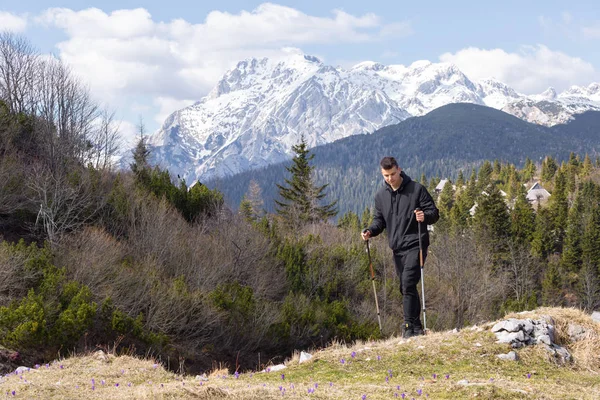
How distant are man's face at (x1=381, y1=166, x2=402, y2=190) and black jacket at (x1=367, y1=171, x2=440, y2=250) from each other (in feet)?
0.42

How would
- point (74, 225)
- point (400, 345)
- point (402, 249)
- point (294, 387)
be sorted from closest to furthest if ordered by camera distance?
point (294, 387) → point (400, 345) → point (402, 249) → point (74, 225)

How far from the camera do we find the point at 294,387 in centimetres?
622

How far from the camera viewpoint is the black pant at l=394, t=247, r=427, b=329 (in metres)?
8.57

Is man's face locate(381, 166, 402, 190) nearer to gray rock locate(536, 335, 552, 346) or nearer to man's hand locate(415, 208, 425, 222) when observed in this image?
man's hand locate(415, 208, 425, 222)

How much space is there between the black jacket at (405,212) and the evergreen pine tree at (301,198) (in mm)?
46390

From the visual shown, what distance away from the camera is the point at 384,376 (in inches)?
274

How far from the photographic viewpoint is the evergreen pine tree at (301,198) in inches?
2228

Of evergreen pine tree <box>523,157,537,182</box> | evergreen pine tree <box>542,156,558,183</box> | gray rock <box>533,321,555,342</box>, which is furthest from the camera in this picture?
evergreen pine tree <box>523,157,537,182</box>

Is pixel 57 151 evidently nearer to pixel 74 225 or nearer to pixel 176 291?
pixel 74 225

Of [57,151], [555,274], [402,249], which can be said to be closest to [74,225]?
[57,151]

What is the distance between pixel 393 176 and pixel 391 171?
11cm

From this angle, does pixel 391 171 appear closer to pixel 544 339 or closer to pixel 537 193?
pixel 544 339

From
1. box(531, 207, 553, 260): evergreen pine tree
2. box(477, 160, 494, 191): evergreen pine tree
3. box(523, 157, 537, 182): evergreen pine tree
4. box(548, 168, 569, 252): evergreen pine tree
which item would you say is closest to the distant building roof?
box(477, 160, 494, 191): evergreen pine tree

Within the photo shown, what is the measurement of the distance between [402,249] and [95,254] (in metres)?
15.4
